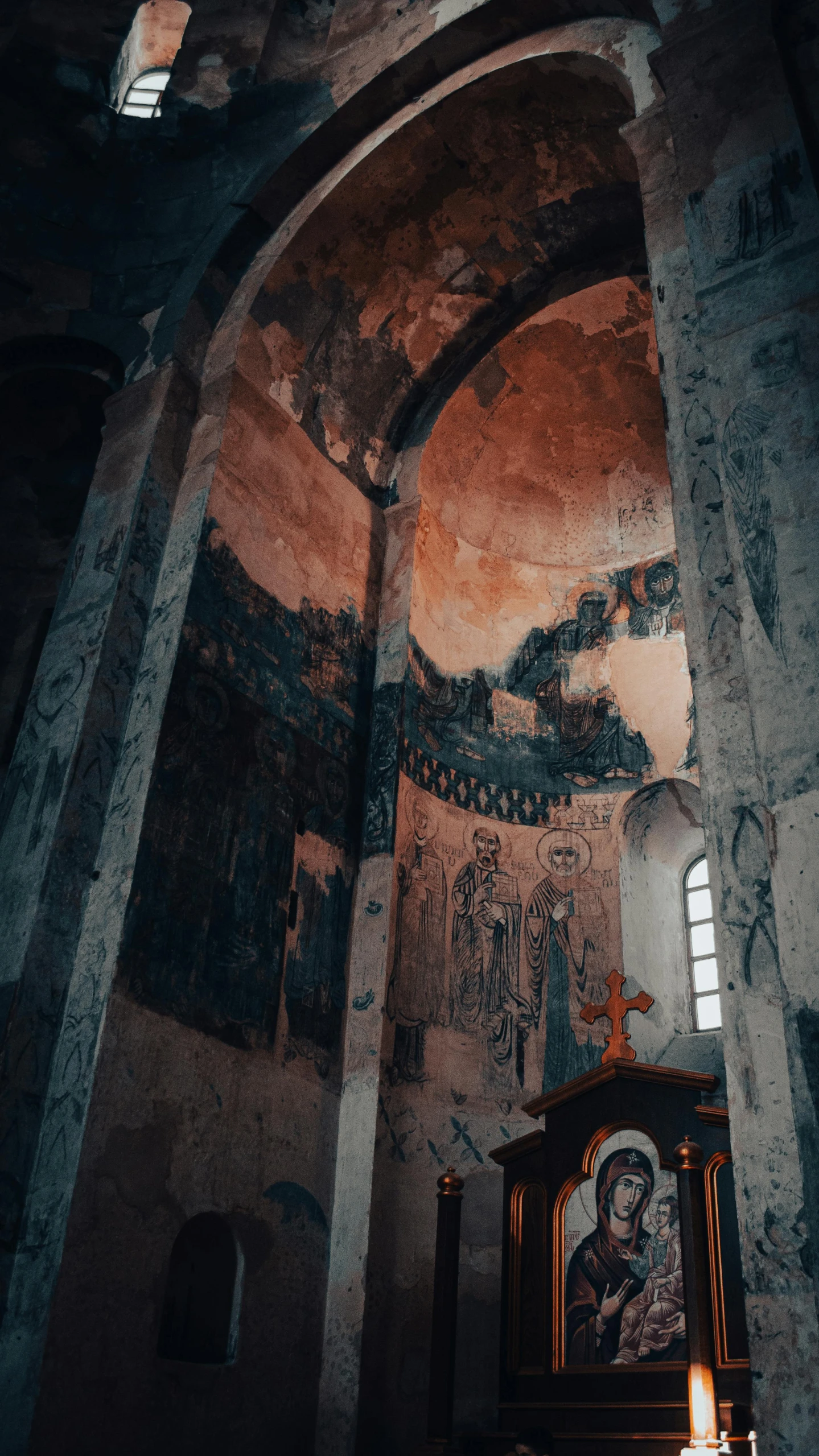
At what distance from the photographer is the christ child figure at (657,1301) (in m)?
5.81

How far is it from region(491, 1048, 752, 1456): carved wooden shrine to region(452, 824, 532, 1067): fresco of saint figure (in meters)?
2.18

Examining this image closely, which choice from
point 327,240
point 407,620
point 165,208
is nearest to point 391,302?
point 327,240

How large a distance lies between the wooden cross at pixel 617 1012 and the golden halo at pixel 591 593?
15.5ft

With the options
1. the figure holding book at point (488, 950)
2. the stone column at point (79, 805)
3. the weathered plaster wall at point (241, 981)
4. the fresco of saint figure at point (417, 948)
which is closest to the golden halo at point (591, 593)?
the weathered plaster wall at point (241, 981)

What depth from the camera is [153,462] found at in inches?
360

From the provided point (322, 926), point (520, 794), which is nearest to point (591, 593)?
point (520, 794)

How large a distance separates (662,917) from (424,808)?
7.17 ft

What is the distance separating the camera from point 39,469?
11203 mm

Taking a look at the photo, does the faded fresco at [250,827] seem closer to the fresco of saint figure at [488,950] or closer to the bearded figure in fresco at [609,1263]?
the fresco of saint figure at [488,950]

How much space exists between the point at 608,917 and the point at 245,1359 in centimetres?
431

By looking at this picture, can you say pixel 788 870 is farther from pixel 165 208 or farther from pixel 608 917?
pixel 165 208

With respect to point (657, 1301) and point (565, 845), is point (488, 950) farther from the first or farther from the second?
point (657, 1301)

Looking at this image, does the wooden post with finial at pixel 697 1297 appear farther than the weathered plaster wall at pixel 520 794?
No

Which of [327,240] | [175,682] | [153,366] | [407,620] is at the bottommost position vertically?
[175,682]
